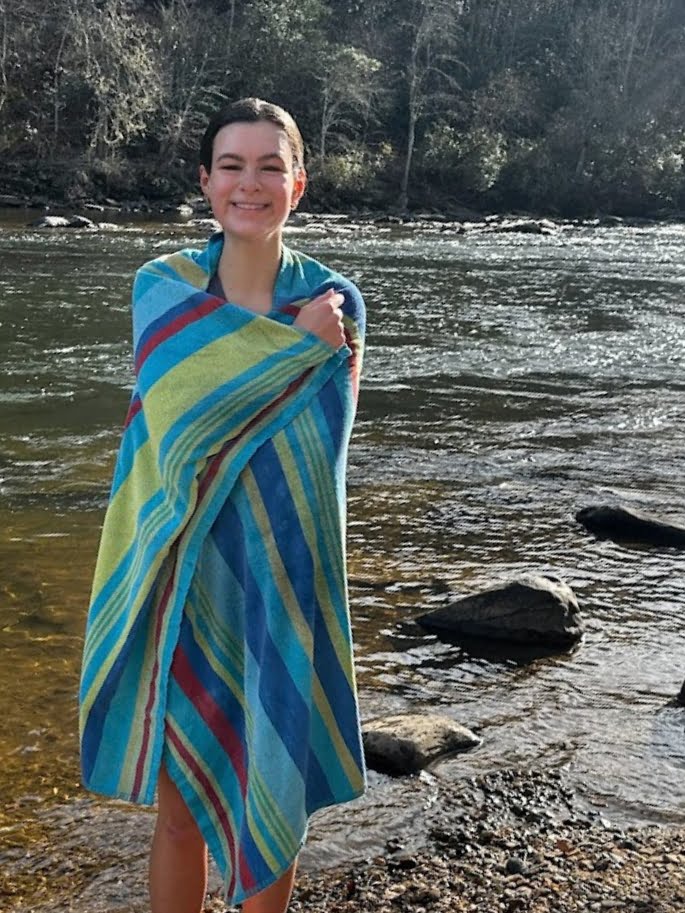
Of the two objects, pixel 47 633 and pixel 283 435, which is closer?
pixel 283 435

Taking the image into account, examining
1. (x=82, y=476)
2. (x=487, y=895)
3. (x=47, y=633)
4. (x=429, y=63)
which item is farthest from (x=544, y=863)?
(x=429, y=63)

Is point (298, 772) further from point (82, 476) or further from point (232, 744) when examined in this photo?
point (82, 476)

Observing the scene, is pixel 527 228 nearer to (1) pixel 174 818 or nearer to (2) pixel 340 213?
(2) pixel 340 213

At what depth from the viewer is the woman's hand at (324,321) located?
2.28 meters

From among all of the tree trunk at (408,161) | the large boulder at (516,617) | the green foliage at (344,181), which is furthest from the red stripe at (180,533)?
the tree trunk at (408,161)

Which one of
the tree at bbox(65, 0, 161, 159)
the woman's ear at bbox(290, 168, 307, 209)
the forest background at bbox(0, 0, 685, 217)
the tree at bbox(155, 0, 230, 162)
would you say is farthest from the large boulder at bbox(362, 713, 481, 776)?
the tree at bbox(155, 0, 230, 162)

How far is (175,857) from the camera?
240cm

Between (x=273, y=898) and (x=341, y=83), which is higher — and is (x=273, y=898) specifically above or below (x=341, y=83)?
below

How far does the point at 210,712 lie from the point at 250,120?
1.20 m

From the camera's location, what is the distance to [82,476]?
8.04m

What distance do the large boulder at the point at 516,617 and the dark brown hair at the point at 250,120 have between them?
129 inches

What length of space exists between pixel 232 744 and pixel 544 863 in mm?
1428

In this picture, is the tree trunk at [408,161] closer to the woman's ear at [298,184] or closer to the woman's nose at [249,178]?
the woman's ear at [298,184]

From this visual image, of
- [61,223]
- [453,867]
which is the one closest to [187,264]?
[453,867]
